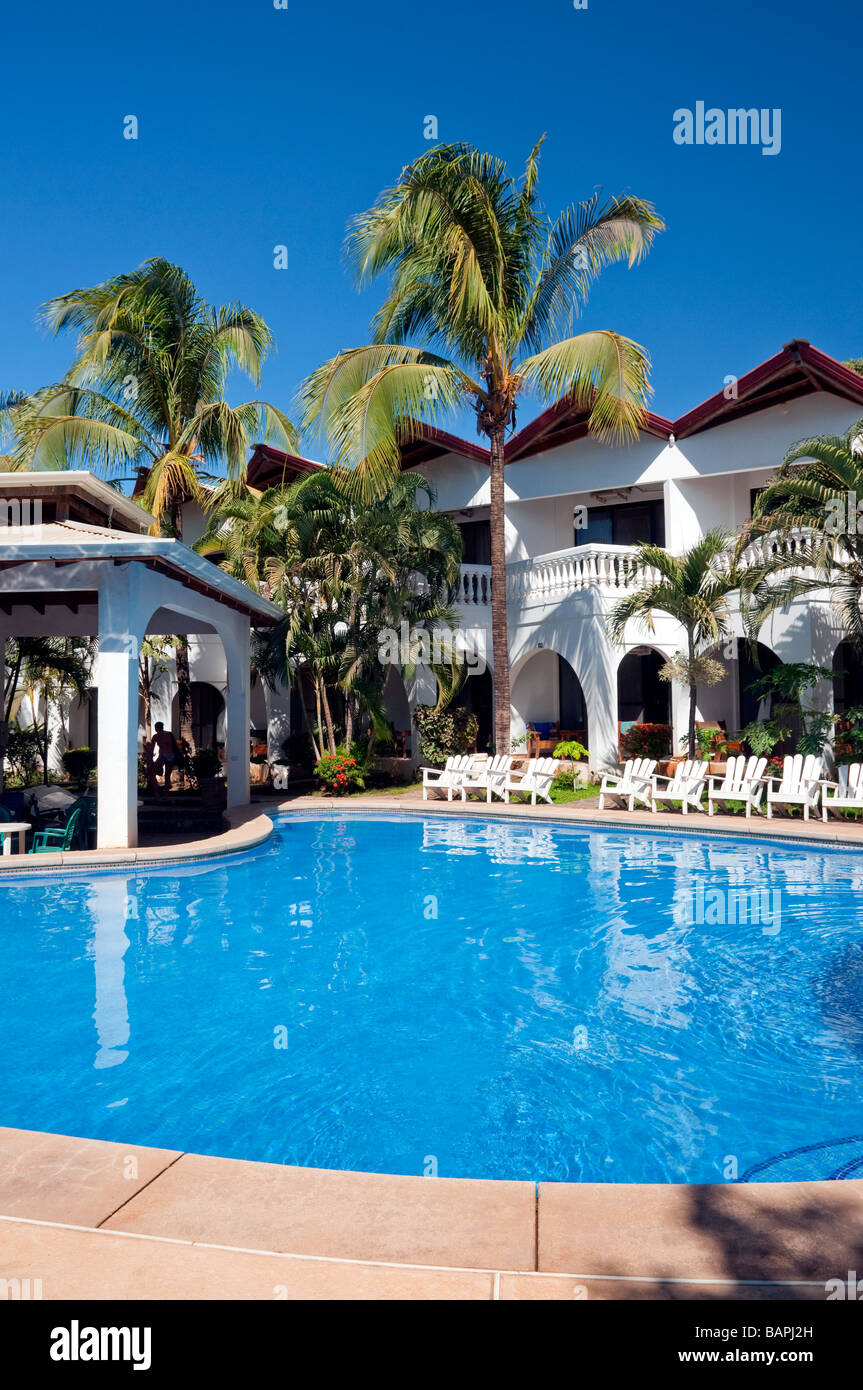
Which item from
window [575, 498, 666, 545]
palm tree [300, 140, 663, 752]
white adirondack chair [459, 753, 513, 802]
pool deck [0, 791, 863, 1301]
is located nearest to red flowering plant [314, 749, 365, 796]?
white adirondack chair [459, 753, 513, 802]

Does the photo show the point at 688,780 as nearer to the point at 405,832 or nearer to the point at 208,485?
the point at 405,832

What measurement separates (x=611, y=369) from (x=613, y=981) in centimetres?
1241

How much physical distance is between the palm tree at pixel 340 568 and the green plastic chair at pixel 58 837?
648cm

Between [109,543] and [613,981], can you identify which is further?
[109,543]

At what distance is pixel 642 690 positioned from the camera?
2283 cm

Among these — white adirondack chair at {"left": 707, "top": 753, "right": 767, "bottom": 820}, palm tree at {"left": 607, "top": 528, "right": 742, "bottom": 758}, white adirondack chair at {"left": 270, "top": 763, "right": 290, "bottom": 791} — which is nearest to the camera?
white adirondack chair at {"left": 707, "top": 753, "right": 767, "bottom": 820}

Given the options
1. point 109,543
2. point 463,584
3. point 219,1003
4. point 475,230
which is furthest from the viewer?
point 463,584

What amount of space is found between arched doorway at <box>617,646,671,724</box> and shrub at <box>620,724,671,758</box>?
3.03 metres

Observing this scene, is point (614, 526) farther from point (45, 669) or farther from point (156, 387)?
point (45, 669)

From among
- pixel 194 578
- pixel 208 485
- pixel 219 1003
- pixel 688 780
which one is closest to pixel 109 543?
pixel 194 578

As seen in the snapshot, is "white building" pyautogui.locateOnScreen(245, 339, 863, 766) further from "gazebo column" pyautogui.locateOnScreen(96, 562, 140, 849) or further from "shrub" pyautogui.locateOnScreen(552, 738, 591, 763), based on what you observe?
"gazebo column" pyautogui.locateOnScreen(96, 562, 140, 849)

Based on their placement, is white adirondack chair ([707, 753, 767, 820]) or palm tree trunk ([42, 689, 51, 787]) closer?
white adirondack chair ([707, 753, 767, 820])

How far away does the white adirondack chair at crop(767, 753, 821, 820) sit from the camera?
1437 centimetres

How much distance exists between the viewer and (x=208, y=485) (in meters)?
23.5
